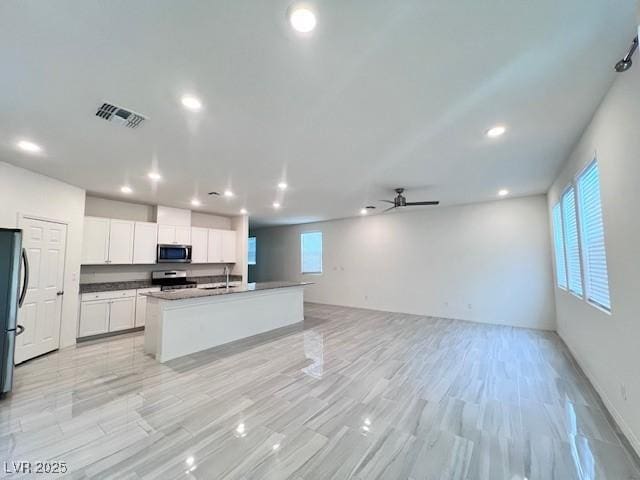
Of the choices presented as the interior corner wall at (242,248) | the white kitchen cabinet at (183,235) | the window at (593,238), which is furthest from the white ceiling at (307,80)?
the interior corner wall at (242,248)

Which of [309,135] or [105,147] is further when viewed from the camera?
[105,147]

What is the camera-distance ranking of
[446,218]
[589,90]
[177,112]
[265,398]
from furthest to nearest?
[446,218] → [265,398] → [177,112] → [589,90]

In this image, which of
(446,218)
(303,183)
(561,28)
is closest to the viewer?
(561,28)

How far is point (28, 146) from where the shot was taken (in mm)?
2982

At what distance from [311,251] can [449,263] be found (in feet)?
14.2

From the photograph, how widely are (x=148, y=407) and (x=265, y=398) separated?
1087mm

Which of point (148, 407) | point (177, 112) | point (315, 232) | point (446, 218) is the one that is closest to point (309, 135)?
point (177, 112)

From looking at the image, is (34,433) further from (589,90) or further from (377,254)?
(377,254)

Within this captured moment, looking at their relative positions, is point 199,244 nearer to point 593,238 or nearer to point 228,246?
point 228,246

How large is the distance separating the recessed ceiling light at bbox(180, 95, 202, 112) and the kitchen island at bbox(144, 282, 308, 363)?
2637 mm

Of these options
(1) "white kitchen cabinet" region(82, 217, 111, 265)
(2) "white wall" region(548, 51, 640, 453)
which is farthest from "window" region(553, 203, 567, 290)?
(1) "white kitchen cabinet" region(82, 217, 111, 265)

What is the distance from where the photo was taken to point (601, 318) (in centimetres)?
266

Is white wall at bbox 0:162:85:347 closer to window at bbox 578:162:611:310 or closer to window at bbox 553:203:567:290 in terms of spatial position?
window at bbox 578:162:611:310

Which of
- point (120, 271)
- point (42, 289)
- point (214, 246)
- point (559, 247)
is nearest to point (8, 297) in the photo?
point (42, 289)
